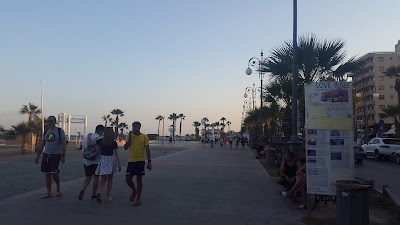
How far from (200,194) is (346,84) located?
448 cm

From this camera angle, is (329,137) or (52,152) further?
(52,152)

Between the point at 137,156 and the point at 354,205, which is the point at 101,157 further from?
the point at 354,205

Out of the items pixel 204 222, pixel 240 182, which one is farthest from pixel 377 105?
pixel 204 222

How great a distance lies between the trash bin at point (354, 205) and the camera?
231 inches

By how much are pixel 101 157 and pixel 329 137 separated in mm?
4690

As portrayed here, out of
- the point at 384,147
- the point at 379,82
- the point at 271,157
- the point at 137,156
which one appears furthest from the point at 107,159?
the point at 379,82

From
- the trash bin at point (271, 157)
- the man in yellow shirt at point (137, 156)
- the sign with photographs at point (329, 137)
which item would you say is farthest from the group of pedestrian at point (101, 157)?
the trash bin at point (271, 157)

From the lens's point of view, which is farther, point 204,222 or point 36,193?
point 36,193

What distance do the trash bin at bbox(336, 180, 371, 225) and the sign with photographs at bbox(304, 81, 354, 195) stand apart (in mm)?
1228

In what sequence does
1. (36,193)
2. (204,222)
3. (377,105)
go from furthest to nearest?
(377,105)
(36,193)
(204,222)

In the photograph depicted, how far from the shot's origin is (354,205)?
591 cm

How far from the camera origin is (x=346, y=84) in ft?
24.4

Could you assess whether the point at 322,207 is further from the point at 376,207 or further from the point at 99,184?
the point at 99,184

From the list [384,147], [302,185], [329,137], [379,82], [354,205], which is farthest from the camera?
[379,82]
